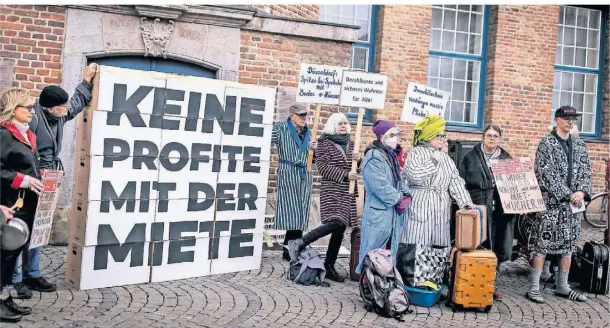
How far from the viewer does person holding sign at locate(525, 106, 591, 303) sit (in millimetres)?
7398

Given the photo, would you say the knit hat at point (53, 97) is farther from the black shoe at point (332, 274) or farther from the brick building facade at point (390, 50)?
the black shoe at point (332, 274)

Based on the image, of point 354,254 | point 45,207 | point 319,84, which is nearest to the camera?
point 45,207

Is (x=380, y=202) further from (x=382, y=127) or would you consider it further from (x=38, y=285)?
(x=38, y=285)

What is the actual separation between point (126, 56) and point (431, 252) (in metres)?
4.78

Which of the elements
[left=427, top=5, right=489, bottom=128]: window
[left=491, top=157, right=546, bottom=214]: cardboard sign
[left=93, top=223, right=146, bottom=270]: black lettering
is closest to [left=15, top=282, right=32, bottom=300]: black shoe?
[left=93, top=223, right=146, bottom=270]: black lettering

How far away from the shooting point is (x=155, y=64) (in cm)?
945

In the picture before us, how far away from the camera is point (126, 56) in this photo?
9273 millimetres

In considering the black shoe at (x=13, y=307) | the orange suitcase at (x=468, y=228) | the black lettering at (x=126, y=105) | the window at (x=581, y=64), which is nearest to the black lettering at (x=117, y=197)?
the black lettering at (x=126, y=105)

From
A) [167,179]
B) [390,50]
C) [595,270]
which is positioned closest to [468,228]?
[595,270]

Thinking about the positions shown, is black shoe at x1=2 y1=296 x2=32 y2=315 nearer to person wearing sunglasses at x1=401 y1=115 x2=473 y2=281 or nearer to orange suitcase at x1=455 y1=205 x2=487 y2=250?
person wearing sunglasses at x1=401 y1=115 x2=473 y2=281

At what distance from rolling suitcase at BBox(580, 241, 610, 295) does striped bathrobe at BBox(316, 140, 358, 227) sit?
8.45 ft

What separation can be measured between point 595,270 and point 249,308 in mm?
3909

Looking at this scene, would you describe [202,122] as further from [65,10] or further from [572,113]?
[572,113]

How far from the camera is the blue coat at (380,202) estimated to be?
6641 mm
